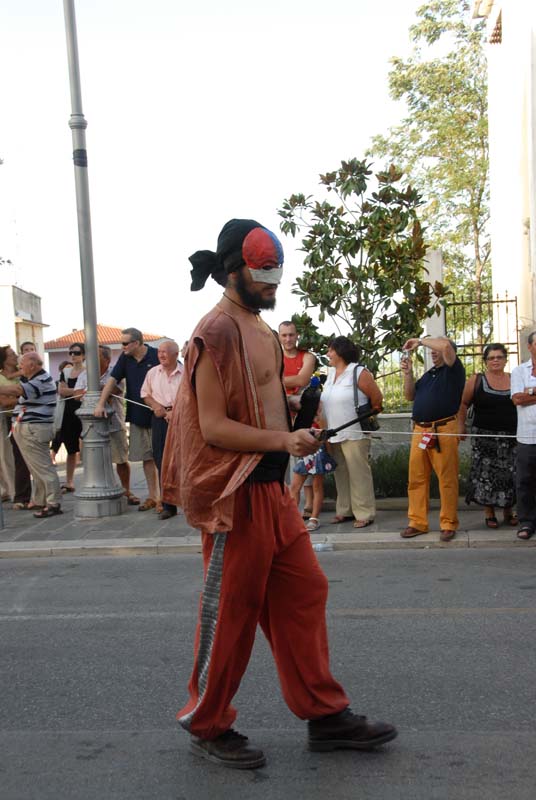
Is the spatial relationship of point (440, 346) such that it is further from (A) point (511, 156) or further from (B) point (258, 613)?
(A) point (511, 156)

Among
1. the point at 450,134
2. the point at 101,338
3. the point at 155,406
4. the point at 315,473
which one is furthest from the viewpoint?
the point at 101,338

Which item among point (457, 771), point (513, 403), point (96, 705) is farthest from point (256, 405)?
point (513, 403)

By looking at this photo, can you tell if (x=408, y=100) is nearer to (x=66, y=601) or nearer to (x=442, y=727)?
(x=66, y=601)

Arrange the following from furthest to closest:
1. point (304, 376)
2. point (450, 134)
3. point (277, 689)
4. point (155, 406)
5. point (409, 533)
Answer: point (450, 134), point (155, 406), point (304, 376), point (409, 533), point (277, 689)

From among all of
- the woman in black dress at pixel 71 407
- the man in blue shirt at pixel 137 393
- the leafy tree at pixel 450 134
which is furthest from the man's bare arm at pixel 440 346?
the leafy tree at pixel 450 134

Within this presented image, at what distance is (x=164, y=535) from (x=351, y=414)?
→ 216 cm

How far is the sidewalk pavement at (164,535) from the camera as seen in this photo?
8375 mm

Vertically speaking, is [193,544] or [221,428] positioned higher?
[221,428]

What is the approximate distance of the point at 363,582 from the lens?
6934 mm

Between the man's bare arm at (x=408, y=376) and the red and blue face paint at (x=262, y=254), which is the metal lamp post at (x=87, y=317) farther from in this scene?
the red and blue face paint at (x=262, y=254)

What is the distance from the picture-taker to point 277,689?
450 centimetres

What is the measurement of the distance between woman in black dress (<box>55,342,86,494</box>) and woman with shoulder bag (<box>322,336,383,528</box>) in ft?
13.1

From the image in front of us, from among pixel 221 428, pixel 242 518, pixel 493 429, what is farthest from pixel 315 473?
pixel 221 428

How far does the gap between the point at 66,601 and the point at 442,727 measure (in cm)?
350
